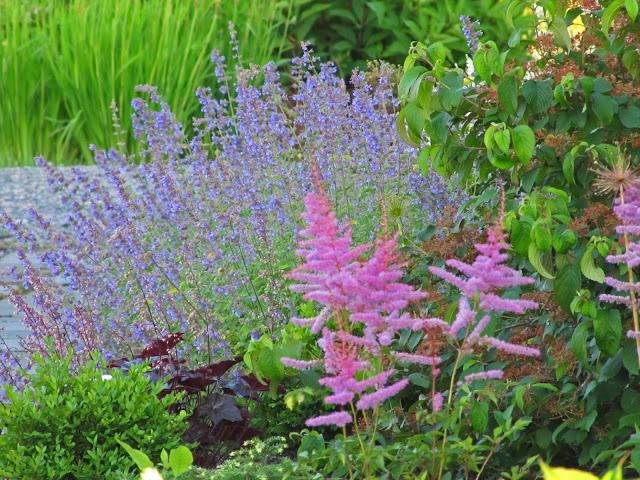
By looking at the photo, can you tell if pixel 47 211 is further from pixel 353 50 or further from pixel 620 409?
pixel 620 409

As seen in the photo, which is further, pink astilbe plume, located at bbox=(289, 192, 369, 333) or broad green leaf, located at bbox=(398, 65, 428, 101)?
broad green leaf, located at bbox=(398, 65, 428, 101)

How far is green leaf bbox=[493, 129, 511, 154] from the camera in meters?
2.85

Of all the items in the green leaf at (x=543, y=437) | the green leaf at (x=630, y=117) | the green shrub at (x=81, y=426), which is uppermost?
the green leaf at (x=630, y=117)

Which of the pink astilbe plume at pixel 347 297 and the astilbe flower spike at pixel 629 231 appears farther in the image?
the astilbe flower spike at pixel 629 231

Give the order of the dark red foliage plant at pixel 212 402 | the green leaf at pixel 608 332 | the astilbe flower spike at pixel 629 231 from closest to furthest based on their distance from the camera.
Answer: the astilbe flower spike at pixel 629 231 < the green leaf at pixel 608 332 < the dark red foliage plant at pixel 212 402

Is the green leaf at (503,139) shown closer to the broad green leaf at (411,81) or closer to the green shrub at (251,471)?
the broad green leaf at (411,81)

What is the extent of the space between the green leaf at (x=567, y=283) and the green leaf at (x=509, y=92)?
1.47 feet

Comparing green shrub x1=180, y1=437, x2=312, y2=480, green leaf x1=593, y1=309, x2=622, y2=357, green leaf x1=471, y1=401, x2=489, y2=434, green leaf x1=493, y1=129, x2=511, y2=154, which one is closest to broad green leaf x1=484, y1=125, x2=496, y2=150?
green leaf x1=493, y1=129, x2=511, y2=154

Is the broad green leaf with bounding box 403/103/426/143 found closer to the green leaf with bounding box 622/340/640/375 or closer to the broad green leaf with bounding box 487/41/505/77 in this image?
the broad green leaf with bounding box 487/41/505/77

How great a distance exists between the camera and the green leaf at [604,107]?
300 centimetres

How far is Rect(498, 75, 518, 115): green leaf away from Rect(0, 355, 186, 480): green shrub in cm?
120

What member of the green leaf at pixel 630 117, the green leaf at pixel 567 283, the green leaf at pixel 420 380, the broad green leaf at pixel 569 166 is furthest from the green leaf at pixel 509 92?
the green leaf at pixel 420 380

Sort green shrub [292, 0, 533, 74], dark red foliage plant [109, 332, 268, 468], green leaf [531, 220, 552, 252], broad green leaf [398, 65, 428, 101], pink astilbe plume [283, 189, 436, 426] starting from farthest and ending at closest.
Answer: green shrub [292, 0, 533, 74] < dark red foliage plant [109, 332, 268, 468] < broad green leaf [398, 65, 428, 101] < green leaf [531, 220, 552, 252] < pink astilbe plume [283, 189, 436, 426]

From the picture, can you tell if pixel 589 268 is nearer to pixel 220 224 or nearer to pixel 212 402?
pixel 212 402
